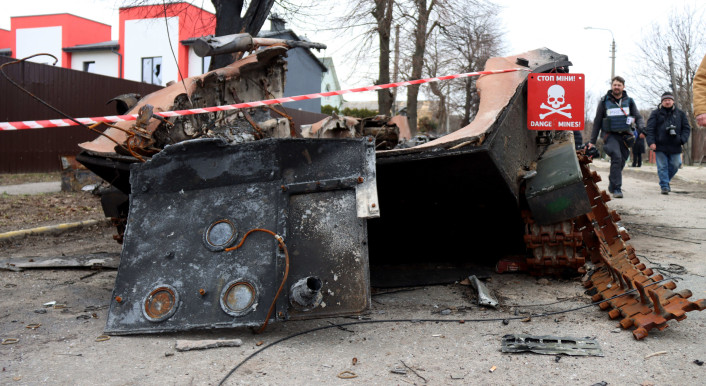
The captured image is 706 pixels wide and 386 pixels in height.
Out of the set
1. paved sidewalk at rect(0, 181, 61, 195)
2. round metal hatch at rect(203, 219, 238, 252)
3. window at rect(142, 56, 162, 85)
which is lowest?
round metal hatch at rect(203, 219, 238, 252)

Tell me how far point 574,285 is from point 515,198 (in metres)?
0.78

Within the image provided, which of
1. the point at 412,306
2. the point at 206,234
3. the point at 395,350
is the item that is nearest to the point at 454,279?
the point at 412,306

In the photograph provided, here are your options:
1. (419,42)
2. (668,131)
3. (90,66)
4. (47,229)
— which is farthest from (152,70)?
(668,131)

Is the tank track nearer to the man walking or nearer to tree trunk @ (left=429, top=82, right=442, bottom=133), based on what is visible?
the man walking

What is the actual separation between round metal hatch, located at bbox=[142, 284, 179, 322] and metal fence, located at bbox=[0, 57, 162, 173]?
11.6 meters

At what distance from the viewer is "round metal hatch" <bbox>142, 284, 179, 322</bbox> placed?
329 centimetres

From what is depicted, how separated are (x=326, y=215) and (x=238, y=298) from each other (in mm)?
663

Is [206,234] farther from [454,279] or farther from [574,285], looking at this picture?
[574,285]

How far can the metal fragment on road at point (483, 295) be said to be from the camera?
384cm

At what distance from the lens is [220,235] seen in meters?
3.49

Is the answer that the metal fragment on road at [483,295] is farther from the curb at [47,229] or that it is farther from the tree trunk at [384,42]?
the tree trunk at [384,42]

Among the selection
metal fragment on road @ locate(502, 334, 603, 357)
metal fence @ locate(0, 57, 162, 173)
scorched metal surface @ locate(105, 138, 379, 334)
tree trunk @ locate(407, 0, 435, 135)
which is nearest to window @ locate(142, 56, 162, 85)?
tree trunk @ locate(407, 0, 435, 135)

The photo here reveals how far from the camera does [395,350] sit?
121 inches

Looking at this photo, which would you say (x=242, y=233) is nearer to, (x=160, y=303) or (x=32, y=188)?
(x=160, y=303)
